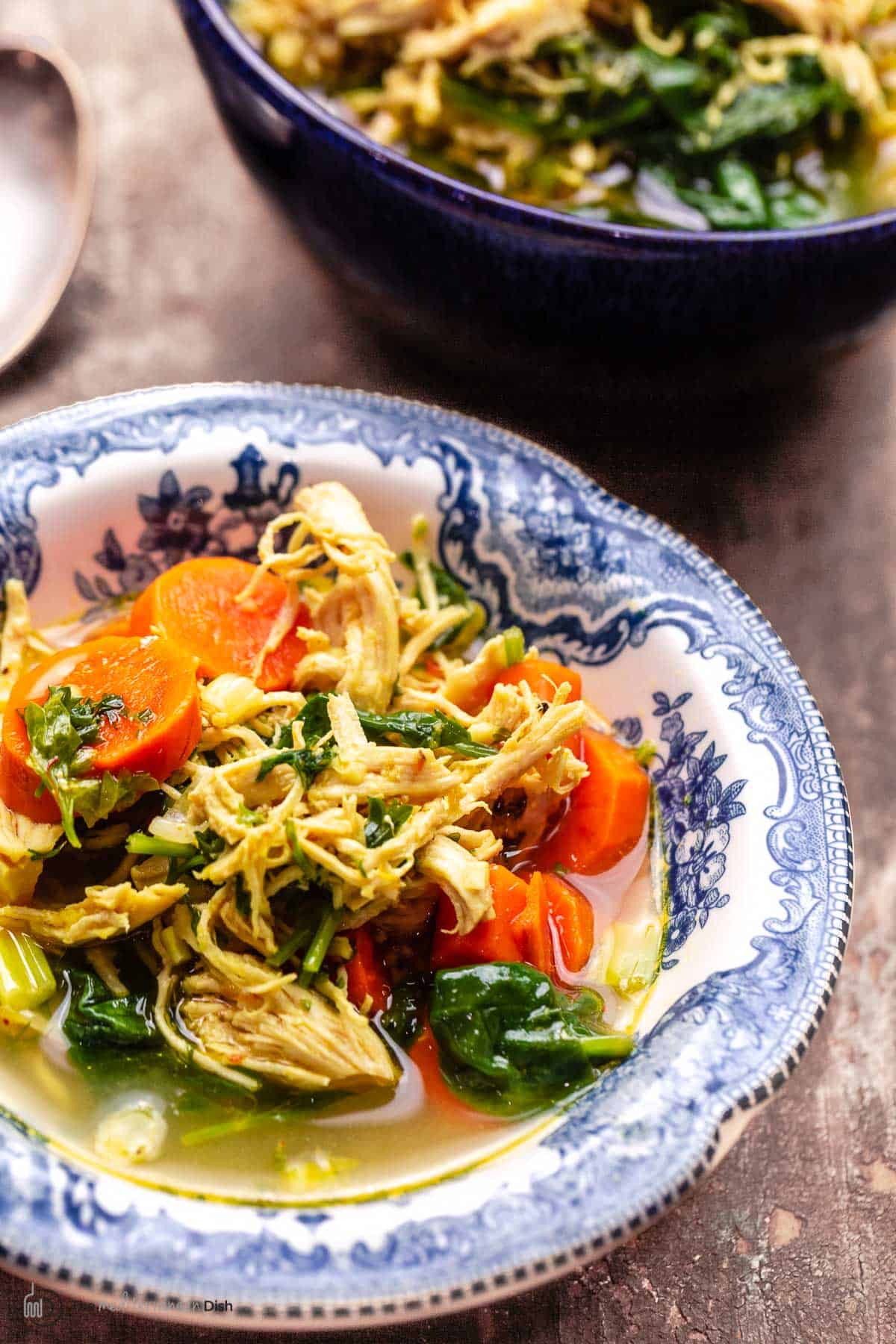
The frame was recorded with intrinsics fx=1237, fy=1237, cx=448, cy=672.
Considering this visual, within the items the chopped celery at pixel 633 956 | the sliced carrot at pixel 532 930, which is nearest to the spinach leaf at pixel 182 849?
the sliced carrot at pixel 532 930

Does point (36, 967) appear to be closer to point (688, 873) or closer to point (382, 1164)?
point (382, 1164)

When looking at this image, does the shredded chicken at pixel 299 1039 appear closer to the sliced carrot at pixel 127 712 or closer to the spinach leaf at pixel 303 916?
the spinach leaf at pixel 303 916

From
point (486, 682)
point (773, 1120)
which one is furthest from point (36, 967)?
point (773, 1120)

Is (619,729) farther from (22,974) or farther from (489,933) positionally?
(22,974)

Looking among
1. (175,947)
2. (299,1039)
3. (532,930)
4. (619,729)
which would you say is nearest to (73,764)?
(175,947)

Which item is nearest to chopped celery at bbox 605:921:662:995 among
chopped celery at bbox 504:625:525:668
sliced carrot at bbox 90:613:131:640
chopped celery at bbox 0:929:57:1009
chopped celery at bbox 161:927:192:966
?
chopped celery at bbox 504:625:525:668
